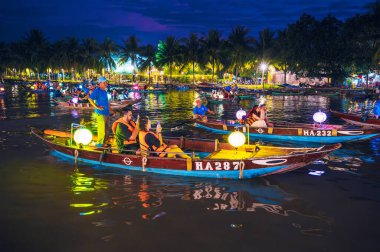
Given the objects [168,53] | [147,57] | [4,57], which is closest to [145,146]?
[168,53]

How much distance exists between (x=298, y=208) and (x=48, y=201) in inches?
238

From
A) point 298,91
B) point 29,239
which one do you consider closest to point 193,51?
point 298,91

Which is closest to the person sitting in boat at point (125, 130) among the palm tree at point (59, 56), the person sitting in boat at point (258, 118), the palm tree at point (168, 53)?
the person sitting in boat at point (258, 118)

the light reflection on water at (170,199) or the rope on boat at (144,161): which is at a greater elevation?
the rope on boat at (144,161)

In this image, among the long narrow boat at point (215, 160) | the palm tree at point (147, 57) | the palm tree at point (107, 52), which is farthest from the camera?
the palm tree at point (107, 52)

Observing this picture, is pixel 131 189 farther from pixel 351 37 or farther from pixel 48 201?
pixel 351 37

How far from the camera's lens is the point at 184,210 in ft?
26.8

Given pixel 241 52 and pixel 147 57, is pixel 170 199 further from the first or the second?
pixel 147 57

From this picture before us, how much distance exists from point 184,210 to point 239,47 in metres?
61.9

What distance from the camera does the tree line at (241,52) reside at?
5281 cm

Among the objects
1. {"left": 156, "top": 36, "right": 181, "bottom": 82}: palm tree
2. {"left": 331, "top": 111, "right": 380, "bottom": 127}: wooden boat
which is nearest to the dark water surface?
{"left": 331, "top": 111, "right": 380, "bottom": 127}: wooden boat

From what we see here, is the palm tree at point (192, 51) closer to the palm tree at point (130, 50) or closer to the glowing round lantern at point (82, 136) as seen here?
the palm tree at point (130, 50)

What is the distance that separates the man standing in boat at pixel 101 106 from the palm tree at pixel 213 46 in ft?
195

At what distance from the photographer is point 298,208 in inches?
323
